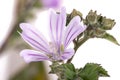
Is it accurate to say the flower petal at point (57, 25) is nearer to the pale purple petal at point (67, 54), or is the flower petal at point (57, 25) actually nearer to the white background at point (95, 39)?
the pale purple petal at point (67, 54)

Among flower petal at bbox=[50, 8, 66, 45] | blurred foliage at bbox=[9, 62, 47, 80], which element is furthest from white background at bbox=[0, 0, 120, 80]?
flower petal at bbox=[50, 8, 66, 45]

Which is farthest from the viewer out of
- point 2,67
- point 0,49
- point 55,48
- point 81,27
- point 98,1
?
point 98,1

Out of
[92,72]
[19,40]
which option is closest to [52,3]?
[19,40]

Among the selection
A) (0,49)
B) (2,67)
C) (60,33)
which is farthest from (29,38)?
(2,67)

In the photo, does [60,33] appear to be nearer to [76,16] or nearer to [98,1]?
[76,16]

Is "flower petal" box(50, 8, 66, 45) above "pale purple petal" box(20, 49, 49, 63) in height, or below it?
above

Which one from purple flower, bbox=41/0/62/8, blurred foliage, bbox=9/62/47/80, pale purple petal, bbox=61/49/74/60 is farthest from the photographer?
purple flower, bbox=41/0/62/8

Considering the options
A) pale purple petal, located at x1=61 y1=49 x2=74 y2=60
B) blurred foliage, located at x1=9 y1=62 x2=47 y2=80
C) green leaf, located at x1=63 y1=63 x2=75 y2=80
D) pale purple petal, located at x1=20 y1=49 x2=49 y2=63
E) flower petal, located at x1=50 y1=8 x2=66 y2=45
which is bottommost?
blurred foliage, located at x1=9 y1=62 x2=47 y2=80

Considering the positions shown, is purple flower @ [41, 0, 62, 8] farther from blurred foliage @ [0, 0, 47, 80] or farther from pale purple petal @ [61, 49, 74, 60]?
pale purple petal @ [61, 49, 74, 60]
